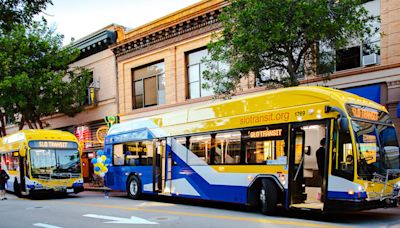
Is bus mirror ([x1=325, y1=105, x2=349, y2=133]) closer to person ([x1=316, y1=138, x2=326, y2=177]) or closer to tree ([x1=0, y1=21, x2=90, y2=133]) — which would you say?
person ([x1=316, y1=138, x2=326, y2=177])

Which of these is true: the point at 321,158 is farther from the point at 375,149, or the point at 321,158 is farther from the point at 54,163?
the point at 54,163

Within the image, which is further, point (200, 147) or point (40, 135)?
point (40, 135)

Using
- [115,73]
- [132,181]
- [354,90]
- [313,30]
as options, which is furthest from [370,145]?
[115,73]

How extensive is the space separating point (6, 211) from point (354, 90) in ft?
45.8

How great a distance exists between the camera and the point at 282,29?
543 inches

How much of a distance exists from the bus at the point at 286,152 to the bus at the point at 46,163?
17.8 ft

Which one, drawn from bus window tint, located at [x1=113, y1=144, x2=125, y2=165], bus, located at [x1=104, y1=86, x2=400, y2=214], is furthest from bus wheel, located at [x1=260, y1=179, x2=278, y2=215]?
bus window tint, located at [x1=113, y1=144, x2=125, y2=165]

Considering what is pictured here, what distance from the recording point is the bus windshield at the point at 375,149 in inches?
397

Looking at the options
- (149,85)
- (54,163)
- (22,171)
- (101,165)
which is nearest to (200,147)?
(101,165)

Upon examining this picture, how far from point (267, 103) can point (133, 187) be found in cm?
858

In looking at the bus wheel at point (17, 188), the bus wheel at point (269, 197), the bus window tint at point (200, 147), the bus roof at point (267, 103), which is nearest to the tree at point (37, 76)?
the bus wheel at point (17, 188)

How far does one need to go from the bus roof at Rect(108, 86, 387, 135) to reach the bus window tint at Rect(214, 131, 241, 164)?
68 centimetres

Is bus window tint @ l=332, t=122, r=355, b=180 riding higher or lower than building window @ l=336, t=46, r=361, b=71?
lower

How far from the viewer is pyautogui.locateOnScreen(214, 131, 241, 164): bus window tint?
43.3ft
